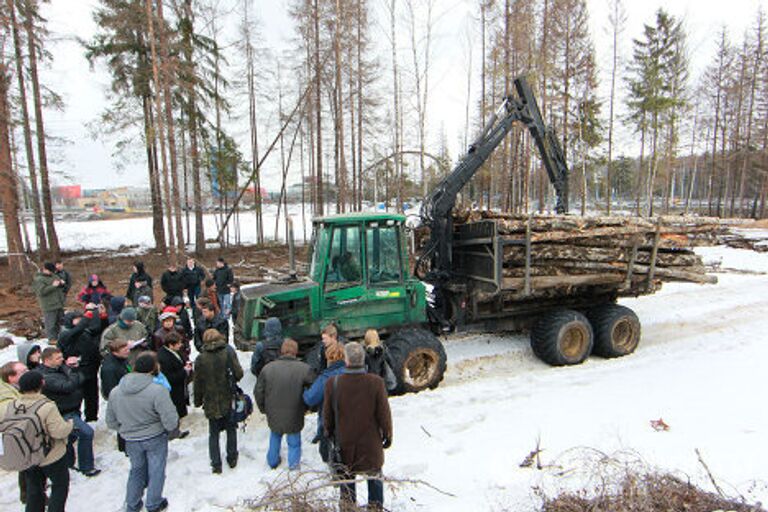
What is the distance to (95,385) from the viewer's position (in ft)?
18.0

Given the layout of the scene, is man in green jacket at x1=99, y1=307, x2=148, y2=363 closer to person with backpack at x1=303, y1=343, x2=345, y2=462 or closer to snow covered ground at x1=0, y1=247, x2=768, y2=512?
snow covered ground at x1=0, y1=247, x2=768, y2=512

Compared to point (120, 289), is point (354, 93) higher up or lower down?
higher up

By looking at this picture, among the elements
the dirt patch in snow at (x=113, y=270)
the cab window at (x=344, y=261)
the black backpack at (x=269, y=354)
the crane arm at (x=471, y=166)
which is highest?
the crane arm at (x=471, y=166)

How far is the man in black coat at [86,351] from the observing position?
→ 17.2 feet

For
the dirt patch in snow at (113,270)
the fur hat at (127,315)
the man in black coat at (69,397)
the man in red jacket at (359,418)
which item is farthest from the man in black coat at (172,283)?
the man in red jacket at (359,418)

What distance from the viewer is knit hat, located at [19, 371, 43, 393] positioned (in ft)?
10.8

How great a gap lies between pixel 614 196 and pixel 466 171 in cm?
7477

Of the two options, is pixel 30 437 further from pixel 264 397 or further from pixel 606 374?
pixel 606 374

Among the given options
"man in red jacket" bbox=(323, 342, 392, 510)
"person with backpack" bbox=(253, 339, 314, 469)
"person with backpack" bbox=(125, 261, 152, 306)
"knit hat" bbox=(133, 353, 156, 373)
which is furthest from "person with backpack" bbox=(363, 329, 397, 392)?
"person with backpack" bbox=(125, 261, 152, 306)

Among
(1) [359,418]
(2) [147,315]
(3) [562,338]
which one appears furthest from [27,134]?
(3) [562,338]

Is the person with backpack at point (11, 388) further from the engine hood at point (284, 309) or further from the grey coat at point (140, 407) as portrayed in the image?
the engine hood at point (284, 309)

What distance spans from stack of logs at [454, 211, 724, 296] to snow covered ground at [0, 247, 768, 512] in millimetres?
1302

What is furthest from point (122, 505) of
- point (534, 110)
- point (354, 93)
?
point (354, 93)

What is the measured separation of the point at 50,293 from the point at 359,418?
22.7 feet
